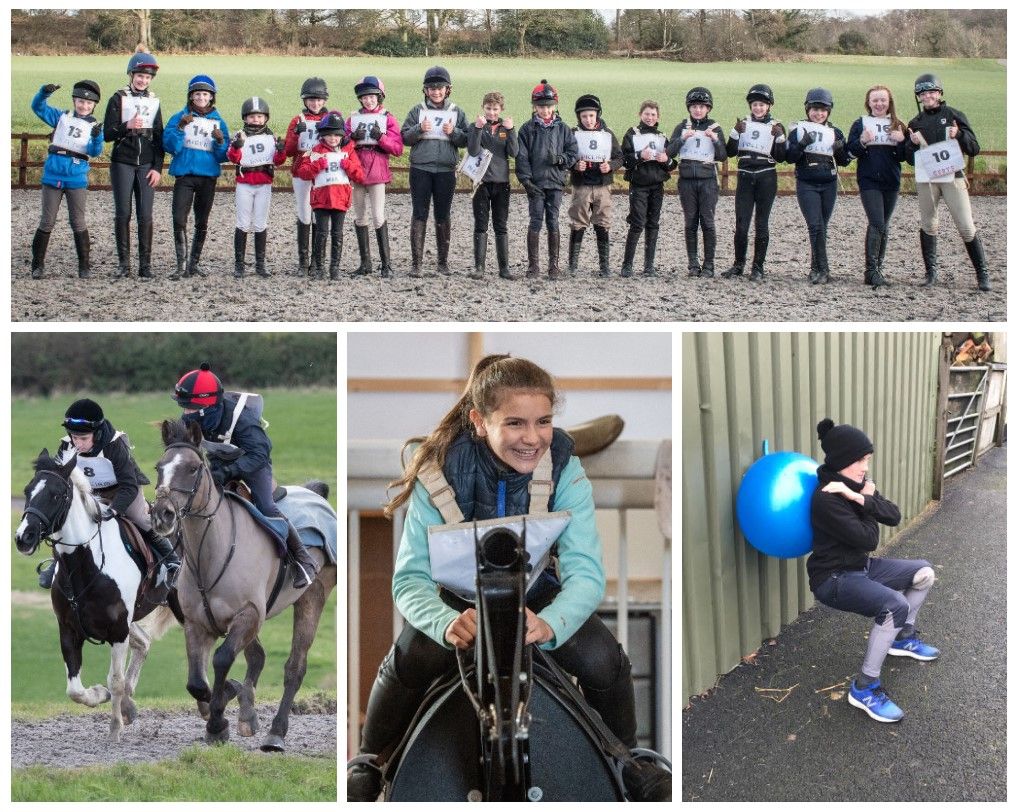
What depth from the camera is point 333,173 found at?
17.9 feet

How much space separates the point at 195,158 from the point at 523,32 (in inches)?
64.8

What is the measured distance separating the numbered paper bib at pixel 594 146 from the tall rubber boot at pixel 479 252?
0.61 meters

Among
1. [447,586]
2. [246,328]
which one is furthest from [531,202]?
[447,586]

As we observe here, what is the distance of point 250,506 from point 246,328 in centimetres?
72

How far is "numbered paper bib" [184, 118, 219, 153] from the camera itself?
5395 millimetres

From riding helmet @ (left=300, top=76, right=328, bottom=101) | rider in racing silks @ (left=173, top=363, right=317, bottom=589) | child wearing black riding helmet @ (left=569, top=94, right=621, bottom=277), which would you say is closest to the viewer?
rider in racing silks @ (left=173, top=363, right=317, bottom=589)

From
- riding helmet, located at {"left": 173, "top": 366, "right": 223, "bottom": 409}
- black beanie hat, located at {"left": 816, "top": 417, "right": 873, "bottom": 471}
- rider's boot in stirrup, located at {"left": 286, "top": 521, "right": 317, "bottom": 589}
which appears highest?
riding helmet, located at {"left": 173, "top": 366, "right": 223, "bottom": 409}

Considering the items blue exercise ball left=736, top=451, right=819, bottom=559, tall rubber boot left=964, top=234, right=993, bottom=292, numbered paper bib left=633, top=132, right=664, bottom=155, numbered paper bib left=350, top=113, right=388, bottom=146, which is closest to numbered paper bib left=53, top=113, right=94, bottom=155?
numbered paper bib left=350, top=113, right=388, bottom=146

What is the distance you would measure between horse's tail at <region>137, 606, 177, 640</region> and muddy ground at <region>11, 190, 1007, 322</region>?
1.92 metres

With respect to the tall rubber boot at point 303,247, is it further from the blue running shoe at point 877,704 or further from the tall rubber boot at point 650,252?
the blue running shoe at point 877,704

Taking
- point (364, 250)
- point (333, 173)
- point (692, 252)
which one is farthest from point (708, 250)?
point (333, 173)

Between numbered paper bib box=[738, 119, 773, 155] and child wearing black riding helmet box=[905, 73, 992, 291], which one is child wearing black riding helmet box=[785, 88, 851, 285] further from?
child wearing black riding helmet box=[905, 73, 992, 291]

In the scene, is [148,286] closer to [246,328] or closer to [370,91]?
[370,91]

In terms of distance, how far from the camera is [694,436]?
3.80m
